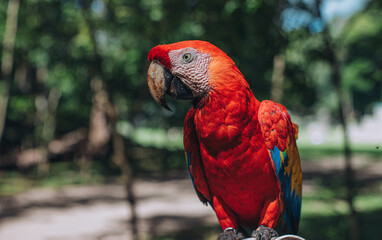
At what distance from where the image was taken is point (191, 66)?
1.75 meters

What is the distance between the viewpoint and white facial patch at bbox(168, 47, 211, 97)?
5.76ft

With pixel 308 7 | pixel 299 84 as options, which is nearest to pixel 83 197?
pixel 299 84

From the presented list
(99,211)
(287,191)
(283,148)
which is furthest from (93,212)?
(283,148)

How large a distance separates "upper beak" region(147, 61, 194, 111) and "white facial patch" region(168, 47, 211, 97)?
0.03 metres

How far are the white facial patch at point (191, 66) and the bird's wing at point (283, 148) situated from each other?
456 millimetres

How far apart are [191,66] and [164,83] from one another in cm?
17

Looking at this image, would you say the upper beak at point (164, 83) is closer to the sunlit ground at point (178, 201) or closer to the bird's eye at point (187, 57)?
the bird's eye at point (187, 57)

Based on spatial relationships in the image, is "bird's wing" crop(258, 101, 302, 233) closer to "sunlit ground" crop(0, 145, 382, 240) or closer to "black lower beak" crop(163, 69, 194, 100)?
"black lower beak" crop(163, 69, 194, 100)

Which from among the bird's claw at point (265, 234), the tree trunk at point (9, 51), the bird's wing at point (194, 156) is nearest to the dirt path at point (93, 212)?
the tree trunk at point (9, 51)

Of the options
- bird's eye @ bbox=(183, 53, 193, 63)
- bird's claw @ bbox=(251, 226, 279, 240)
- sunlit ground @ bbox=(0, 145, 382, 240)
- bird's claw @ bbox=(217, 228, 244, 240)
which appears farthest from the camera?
sunlit ground @ bbox=(0, 145, 382, 240)

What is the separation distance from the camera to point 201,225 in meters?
6.85

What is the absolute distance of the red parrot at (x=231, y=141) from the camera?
1790mm

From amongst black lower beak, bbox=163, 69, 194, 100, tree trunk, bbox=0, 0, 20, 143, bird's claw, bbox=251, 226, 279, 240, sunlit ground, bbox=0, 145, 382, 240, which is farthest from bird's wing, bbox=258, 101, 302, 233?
tree trunk, bbox=0, 0, 20, 143

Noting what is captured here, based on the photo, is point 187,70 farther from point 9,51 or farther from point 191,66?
point 9,51
